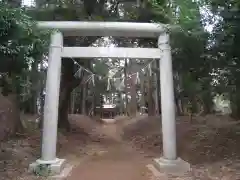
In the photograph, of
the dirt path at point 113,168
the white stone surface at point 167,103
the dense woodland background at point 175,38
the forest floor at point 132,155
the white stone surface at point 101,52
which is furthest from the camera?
the white stone surface at point 101,52

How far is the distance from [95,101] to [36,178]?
20.1 metres

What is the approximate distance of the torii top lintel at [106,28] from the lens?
265 inches

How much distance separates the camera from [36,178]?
19.4ft

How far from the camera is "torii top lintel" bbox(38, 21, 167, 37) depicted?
265 inches

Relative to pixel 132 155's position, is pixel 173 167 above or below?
above

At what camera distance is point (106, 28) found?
6809 mm

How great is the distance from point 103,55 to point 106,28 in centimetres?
67

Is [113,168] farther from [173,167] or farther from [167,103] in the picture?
[167,103]

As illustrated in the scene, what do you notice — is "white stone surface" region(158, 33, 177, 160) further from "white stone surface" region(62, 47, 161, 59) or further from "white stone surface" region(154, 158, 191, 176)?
"white stone surface" region(62, 47, 161, 59)

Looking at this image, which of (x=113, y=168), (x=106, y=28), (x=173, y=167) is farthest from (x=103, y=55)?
(x=173, y=167)

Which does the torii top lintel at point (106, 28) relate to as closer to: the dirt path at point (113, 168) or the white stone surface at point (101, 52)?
the white stone surface at point (101, 52)

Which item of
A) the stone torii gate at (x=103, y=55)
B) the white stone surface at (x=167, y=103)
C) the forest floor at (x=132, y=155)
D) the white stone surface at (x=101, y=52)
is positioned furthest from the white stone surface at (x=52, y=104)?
the white stone surface at (x=167, y=103)

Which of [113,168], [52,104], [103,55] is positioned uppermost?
[103,55]

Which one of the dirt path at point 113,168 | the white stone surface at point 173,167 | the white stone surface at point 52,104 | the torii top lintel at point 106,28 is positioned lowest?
the dirt path at point 113,168
